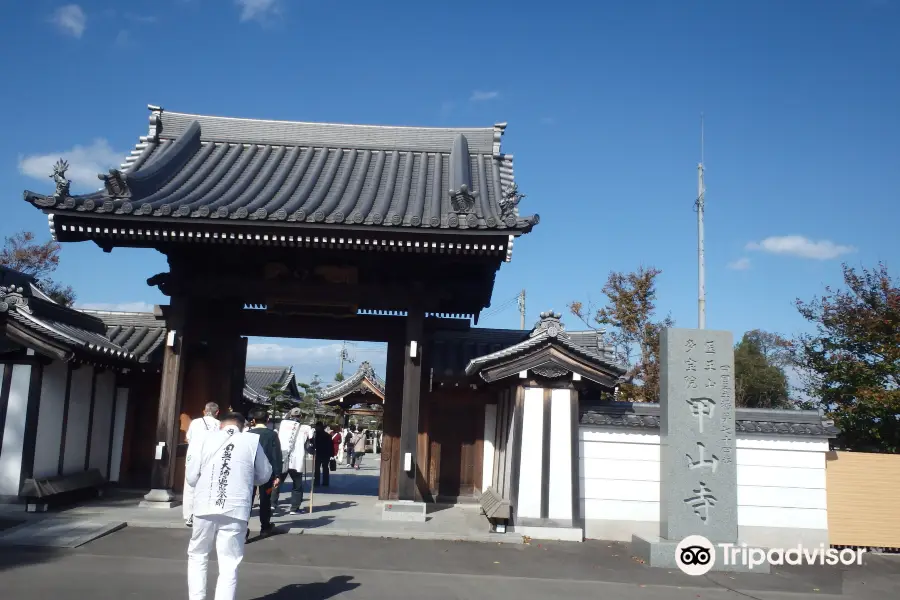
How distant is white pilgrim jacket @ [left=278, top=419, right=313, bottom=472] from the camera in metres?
11.2

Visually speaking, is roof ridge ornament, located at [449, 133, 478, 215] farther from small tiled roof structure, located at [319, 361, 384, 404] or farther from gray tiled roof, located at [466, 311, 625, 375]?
small tiled roof structure, located at [319, 361, 384, 404]

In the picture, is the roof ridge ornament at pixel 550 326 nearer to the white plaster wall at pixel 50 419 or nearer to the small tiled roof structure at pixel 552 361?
the small tiled roof structure at pixel 552 361

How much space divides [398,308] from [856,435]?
411 inches

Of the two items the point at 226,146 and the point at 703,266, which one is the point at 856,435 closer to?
the point at 703,266

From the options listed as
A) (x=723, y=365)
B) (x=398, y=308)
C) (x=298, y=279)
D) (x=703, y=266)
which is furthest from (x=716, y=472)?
(x=703, y=266)

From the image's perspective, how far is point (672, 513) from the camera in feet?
29.1

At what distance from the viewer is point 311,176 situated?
1308cm

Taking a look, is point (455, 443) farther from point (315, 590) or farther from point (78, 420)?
point (315, 590)

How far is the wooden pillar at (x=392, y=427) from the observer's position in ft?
44.0

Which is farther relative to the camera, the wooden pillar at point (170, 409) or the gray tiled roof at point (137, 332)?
the gray tiled roof at point (137, 332)

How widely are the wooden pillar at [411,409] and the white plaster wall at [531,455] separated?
1.88 meters

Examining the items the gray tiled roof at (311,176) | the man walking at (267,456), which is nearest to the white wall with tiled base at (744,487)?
the gray tiled roof at (311,176)

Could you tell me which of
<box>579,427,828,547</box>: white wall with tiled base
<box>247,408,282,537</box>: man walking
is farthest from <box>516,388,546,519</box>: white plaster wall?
<box>247,408,282,537</box>: man walking

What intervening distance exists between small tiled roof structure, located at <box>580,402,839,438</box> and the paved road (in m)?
1.90
